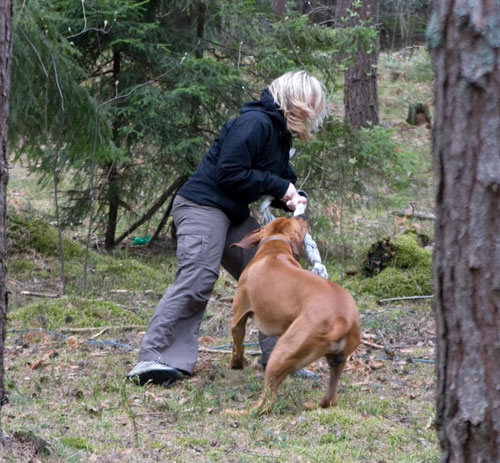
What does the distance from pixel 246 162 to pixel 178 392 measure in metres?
1.76

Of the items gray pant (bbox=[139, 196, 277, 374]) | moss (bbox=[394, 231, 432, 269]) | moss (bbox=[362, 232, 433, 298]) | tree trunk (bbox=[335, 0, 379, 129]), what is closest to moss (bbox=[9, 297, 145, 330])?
gray pant (bbox=[139, 196, 277, 374])

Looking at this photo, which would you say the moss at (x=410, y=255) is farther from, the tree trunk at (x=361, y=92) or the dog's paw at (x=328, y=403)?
the tree trunk at (x=361, y=92)

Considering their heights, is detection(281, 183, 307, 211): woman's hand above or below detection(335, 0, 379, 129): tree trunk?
below

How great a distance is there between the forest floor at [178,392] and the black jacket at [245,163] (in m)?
1.42

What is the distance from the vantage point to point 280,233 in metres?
5.30

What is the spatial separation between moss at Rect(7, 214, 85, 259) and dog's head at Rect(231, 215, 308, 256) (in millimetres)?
4710

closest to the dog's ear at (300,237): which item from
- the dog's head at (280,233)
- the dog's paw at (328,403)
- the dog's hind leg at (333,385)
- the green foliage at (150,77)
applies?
the dog's head at (280,233)

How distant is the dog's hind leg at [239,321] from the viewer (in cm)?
526

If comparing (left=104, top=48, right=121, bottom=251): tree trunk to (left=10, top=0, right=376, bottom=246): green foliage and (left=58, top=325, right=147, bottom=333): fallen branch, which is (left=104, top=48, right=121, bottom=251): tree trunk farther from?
(left=58, top=325, right=147, bottom=333): fallen branch

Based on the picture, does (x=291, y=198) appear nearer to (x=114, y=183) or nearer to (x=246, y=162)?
(x=246, y=162)

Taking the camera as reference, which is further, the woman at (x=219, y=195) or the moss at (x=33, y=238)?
the moss at (x=33, y=238)

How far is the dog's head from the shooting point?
17.4ft

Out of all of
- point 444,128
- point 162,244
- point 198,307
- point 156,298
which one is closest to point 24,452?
point 198,307

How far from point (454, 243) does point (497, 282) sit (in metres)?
0.18
